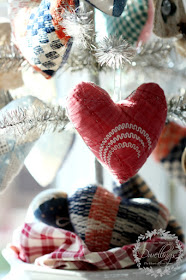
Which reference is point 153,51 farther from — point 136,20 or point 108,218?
point 108,218

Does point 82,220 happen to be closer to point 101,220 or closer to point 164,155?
point 101,220

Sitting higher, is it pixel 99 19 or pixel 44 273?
pixel 99 19

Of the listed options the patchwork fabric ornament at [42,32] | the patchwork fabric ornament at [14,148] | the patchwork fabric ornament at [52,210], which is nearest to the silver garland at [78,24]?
the patchwork fabric ornament at [42,32]

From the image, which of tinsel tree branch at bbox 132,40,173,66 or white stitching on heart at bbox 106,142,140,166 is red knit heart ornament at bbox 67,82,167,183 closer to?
white stitching on heart at bbox 106,142,140,166

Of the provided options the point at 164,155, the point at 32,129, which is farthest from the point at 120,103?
the point at 164,155

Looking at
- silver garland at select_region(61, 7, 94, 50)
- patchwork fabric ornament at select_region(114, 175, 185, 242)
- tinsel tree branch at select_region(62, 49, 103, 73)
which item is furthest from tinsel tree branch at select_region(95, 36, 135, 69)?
patchwork fabric ornament at select_region(114, 175, 185, 242)

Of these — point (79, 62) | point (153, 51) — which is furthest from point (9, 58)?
point (153, 51)

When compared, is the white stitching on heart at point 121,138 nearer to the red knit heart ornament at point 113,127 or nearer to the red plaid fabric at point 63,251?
the red knit heart ornament at point 113,127
